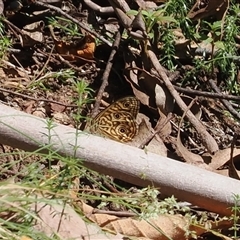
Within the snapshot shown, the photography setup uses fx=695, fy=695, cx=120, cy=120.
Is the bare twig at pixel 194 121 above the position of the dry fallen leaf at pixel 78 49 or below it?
below

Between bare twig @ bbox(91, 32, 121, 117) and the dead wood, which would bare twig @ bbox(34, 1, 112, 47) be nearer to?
bare twig @ bbox(91, 32, 121, 117)

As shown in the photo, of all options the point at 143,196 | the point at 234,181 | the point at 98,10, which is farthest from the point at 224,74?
the point at 143,196

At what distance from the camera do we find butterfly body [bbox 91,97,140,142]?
10.3 ft

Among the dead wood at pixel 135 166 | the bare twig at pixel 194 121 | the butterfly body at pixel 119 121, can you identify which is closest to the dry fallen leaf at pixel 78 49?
the bare twig at pixel 194 121

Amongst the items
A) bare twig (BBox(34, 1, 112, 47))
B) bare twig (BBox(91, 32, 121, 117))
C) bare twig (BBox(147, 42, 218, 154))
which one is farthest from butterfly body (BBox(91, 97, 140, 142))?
bare twig (BBox(34, 1, 112, 47))

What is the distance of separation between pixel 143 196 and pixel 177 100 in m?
0.90

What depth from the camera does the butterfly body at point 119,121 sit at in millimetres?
3129

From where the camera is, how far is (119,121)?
3.23 meters

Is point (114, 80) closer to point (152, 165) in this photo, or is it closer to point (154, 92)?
point (154, 92)

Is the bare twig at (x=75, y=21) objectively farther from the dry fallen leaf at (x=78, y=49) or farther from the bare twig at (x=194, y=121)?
the bare twig at (x=194, y=121)

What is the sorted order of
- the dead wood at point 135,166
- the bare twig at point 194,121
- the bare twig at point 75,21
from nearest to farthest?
the dead wood at point 135,166 → the bare twig at point 194,121 → the bare twig at point 75,21

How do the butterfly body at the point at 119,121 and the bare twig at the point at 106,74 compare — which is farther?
the bare twig at the point at 106,74

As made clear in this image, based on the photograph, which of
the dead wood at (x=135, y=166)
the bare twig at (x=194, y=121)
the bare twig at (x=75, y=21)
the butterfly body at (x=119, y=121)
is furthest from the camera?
the bare twig at (x=75, y=21)

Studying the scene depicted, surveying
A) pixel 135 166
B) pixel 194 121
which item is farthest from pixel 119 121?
pixel 135 166
